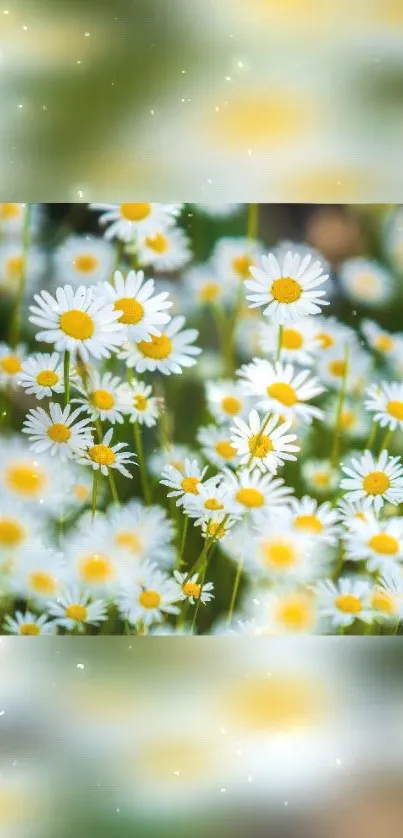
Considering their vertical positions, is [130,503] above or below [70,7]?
below

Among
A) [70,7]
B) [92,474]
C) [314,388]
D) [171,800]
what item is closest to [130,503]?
[92,474]

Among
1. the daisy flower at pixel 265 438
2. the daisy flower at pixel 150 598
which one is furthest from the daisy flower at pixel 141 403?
the daisy flower at pixel 150 598

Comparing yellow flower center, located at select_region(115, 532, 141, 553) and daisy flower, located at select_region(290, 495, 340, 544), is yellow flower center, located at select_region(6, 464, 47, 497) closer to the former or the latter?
yellow flower center, located at select_region(115, 532, 141, 553)

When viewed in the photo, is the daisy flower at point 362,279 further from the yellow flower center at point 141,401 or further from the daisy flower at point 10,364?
the daisy flower at point 10,364

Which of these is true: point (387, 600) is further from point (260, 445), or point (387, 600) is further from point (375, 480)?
point (260, 445)

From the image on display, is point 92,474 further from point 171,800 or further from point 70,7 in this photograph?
point 70,7

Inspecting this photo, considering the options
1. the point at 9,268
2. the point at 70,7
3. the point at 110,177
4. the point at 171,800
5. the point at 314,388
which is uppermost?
the point at 70,7
